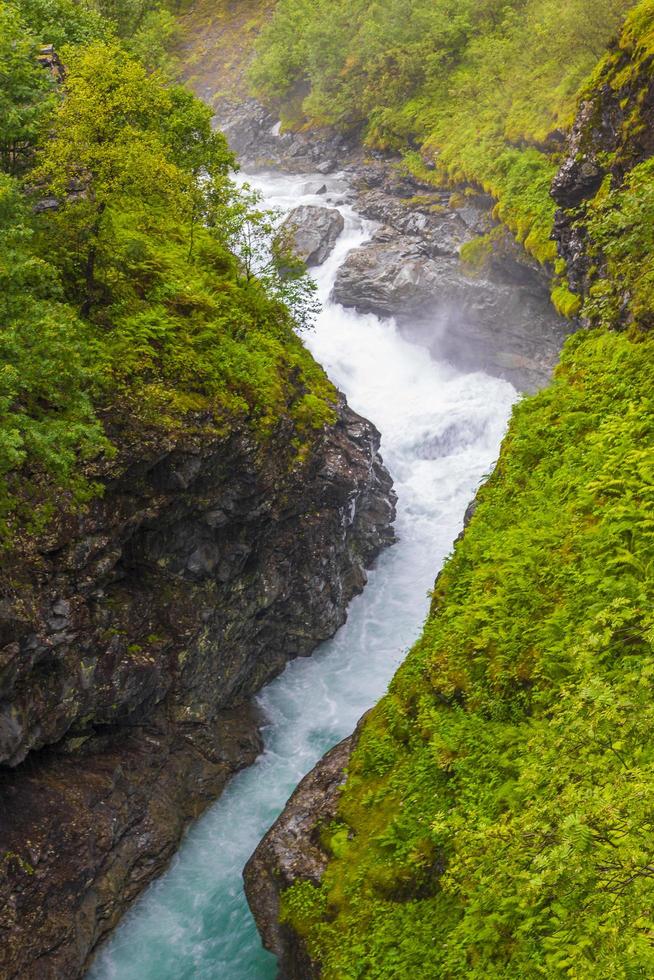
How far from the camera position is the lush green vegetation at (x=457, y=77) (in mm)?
31328

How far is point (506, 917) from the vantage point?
22.6ft

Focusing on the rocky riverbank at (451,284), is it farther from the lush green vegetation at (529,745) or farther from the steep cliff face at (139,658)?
the lush green vegetation at (529,745)

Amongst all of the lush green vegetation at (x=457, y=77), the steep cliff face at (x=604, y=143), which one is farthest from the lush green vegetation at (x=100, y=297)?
the lush green vegetation at (x=457, y=77)

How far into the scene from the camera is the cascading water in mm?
13812

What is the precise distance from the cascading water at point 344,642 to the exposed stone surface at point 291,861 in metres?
2.88

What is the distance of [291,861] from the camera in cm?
1085

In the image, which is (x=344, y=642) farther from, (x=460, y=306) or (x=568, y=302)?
(x=460, y=306)

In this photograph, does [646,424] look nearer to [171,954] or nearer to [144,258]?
[144,258]

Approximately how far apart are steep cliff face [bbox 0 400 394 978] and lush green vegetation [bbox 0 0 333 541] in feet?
3.32

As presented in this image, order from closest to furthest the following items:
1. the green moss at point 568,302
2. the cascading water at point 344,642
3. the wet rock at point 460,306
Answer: the cascading water at point 344,642, the green moss at point 568,302, the wet rock at point 460,306

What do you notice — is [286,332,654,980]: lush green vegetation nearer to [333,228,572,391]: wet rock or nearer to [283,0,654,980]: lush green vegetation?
[283,0,654,980]: lush green vegetation

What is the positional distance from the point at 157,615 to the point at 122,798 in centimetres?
402

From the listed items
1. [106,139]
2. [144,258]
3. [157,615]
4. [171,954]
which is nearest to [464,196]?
[144,258]

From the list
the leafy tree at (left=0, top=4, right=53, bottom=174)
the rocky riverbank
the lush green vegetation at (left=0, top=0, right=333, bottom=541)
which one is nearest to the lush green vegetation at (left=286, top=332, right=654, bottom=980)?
the lush green vegetation at (left=0, top=0, right=333, bottom=541)
